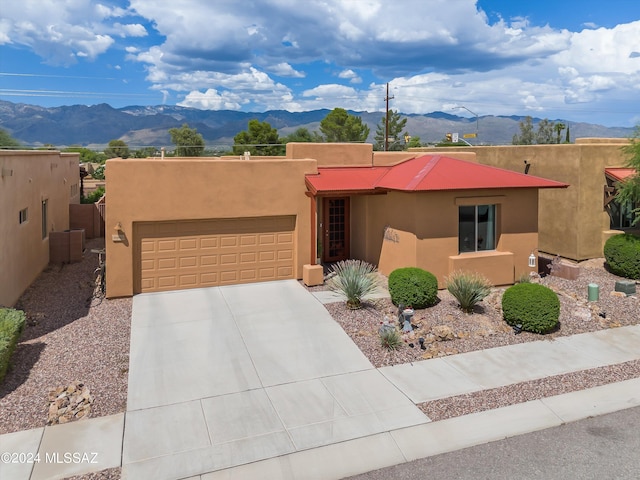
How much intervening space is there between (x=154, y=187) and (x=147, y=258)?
6.85ft

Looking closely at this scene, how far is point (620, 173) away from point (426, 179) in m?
9.07

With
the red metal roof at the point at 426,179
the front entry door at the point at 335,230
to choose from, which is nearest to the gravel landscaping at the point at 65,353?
the red metal roof at the point at 426,179

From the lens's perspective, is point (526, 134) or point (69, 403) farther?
point (526, 134)

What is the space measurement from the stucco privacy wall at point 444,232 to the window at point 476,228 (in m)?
0.21

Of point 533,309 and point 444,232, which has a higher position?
point 444,232

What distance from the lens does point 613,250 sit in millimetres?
17078

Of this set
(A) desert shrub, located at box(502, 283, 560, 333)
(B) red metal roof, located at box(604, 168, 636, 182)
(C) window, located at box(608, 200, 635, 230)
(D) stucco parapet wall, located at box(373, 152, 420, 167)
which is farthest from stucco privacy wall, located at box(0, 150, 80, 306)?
(C) window, located at box(608, 200, 635, 230)

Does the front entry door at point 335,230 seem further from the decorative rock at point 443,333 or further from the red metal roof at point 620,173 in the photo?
the red metal roof at point 620,173

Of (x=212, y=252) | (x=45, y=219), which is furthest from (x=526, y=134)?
(x=45, y=219)

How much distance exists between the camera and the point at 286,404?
27.3 ft

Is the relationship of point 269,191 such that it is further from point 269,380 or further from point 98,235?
point 98,235

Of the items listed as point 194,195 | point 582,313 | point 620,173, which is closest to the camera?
point 582,313

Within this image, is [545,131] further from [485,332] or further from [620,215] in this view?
[485,332]

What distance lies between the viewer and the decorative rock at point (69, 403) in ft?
25.3
